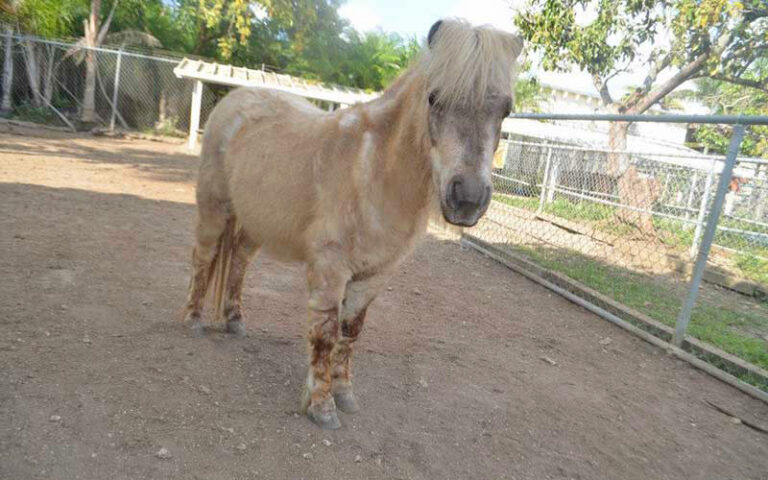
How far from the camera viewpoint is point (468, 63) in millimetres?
2029

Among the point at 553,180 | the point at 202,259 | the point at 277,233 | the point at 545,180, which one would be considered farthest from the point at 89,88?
the point at 277,233

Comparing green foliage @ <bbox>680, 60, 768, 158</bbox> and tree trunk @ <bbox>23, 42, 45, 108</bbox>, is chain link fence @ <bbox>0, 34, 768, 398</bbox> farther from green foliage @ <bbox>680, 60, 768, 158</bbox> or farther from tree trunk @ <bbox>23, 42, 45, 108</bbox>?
tree trunk @ <bbox>23, 42, 45, 108</bbox>

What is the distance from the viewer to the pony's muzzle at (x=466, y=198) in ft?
6.37

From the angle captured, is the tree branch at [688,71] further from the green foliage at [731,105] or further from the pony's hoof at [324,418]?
the pony's hoof at [324,418]

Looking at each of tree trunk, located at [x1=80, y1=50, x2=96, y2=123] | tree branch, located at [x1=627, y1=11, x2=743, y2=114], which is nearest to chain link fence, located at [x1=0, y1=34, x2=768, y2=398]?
tree branch, located at [x1=627, y1=11, x2=743, y2=114]

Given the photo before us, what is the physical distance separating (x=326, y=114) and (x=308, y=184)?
2.13 feet

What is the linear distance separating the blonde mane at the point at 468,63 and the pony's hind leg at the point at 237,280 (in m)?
2.04

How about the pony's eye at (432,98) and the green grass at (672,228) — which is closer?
the pony's eye at (432,98)

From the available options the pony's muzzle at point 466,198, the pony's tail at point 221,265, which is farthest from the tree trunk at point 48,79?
the pony's muzzle at point 466,198

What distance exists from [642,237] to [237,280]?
22.3ft

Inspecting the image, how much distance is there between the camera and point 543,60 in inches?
429

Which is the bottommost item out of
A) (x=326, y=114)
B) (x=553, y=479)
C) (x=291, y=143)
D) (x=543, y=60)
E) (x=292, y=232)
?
(x=553, y=479)

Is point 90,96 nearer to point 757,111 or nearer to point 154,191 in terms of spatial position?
point 154,191

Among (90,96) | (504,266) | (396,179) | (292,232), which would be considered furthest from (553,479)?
(90,96)
